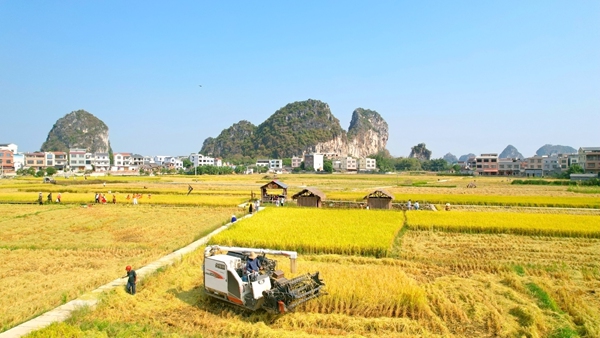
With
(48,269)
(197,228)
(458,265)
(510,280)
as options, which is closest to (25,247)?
(48,269)

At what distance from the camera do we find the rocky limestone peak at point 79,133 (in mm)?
145125

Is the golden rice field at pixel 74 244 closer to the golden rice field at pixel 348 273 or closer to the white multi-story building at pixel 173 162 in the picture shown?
the golden rice field at pixel 348 273

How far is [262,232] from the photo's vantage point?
55.0ft

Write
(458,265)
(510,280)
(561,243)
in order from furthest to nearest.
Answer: (561,243) < (458,265) < (510,280)

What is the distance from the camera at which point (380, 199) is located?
27.3 metres

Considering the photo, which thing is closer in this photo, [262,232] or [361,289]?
[361,289]

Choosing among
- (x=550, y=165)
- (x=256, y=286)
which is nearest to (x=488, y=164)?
(x=550, y=165)

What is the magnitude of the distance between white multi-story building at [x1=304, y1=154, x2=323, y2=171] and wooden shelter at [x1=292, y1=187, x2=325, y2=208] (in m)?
108

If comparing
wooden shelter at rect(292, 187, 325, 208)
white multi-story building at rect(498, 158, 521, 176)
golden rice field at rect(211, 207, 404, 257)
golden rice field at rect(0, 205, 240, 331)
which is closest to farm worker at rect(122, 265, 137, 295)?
golden rice field at rect(0, 205, 240, 331)

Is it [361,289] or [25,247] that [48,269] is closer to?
[25,247]

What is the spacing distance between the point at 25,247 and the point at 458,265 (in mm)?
16294

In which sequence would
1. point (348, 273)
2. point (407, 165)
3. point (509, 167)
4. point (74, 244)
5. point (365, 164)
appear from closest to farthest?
point (348, 273) → point (74, 244) → point (509, 167) → point (407, 165) → point (365, 164)

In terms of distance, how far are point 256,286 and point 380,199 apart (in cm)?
1979

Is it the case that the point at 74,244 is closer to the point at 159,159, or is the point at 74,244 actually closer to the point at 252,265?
the point at 252,265
